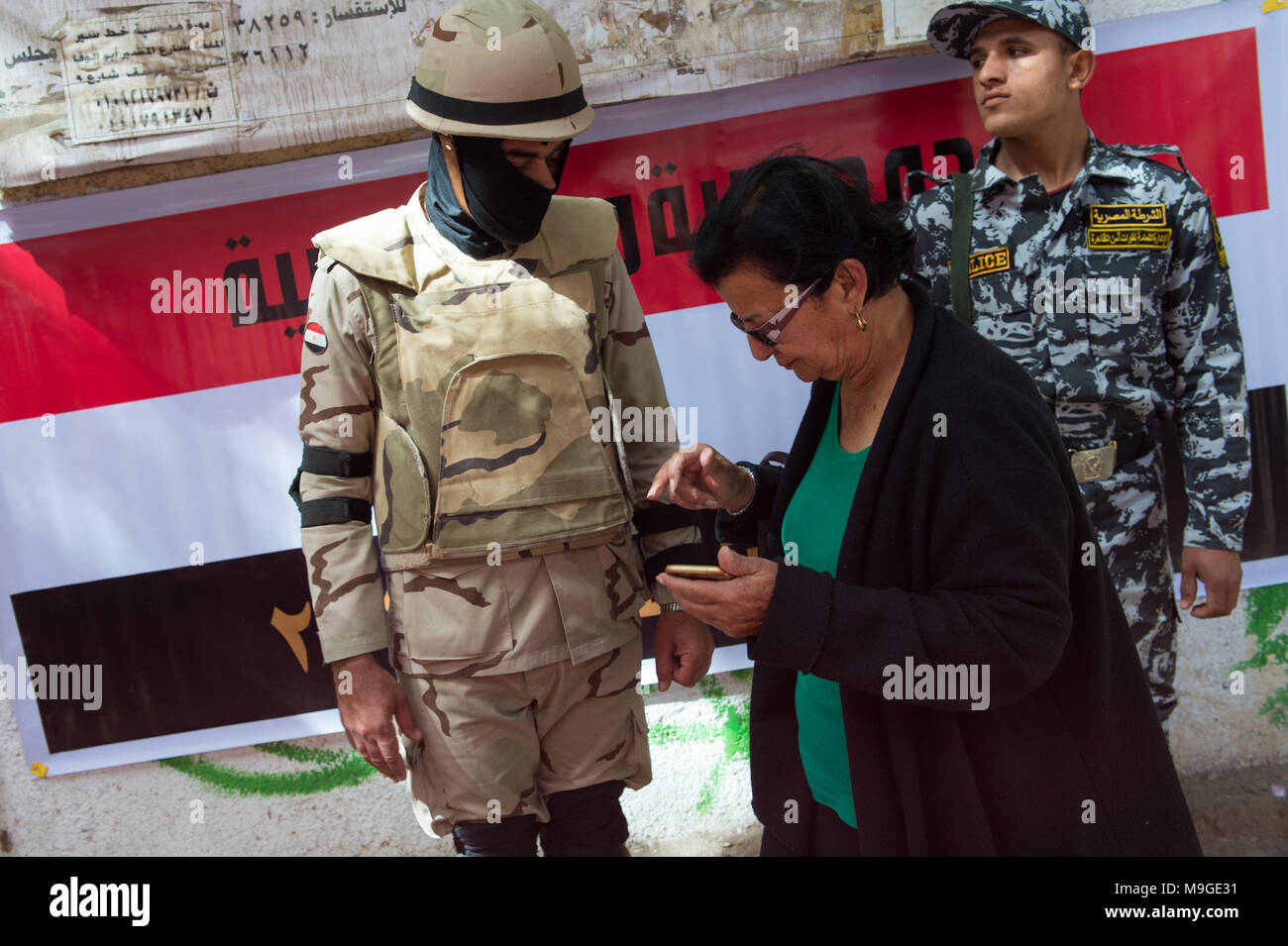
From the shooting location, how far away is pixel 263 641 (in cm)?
288

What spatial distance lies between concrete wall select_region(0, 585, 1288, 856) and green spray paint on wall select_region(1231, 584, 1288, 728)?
0.07 feet

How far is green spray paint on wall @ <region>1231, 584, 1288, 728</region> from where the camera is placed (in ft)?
9.87

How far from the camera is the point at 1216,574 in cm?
230

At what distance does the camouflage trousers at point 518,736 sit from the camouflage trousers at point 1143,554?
1.18m

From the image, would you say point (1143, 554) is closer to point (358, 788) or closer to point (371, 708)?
point (371, 708)

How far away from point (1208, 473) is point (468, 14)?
196 cm

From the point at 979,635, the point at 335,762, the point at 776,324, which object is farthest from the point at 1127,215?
the point at 335,762

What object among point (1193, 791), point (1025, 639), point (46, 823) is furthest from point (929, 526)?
point (46, 823)

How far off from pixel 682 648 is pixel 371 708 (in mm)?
637

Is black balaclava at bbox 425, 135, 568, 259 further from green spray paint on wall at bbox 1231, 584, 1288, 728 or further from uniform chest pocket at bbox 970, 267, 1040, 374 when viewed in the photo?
green spray paint on wall at bbox 1231, 584, 1288, 728

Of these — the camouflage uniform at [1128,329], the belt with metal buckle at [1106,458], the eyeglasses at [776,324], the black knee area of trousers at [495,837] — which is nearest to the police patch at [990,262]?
the camouflage uniform at [1128,329]

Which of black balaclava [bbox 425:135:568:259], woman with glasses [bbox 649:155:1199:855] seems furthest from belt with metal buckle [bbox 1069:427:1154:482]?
black balaclava [bbox 425:135:568:259]
